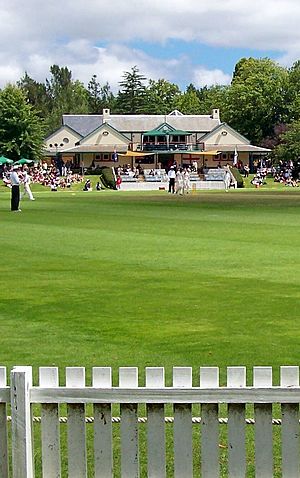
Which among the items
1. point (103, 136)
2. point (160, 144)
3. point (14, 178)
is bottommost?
point (160, 144)

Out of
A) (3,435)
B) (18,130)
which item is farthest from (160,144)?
(3,435)

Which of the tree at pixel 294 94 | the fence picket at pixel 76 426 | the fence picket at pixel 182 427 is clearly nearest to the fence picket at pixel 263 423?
the fence picket at pixel 182 427

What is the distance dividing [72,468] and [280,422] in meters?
1.27

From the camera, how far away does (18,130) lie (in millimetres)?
110188

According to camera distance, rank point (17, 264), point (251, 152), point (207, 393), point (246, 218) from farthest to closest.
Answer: point (251, 152) → point (246, 218) → point (17, 264) → point (207, 393)

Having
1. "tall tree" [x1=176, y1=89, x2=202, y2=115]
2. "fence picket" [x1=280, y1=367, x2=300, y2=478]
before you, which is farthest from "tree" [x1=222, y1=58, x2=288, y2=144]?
"fence picket" [x1=280, y1=367, x2=300, y2=478]

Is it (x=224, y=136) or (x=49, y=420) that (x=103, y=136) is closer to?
(x=224, y=136)

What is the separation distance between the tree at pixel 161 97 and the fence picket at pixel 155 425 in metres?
164

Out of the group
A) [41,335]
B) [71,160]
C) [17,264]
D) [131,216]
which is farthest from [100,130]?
[41,335]

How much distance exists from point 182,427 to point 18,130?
10686cm

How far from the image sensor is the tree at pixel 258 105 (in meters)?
131

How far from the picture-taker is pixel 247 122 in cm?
13538

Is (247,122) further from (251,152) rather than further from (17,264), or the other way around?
(17,264)

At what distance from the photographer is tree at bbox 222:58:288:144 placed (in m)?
131
